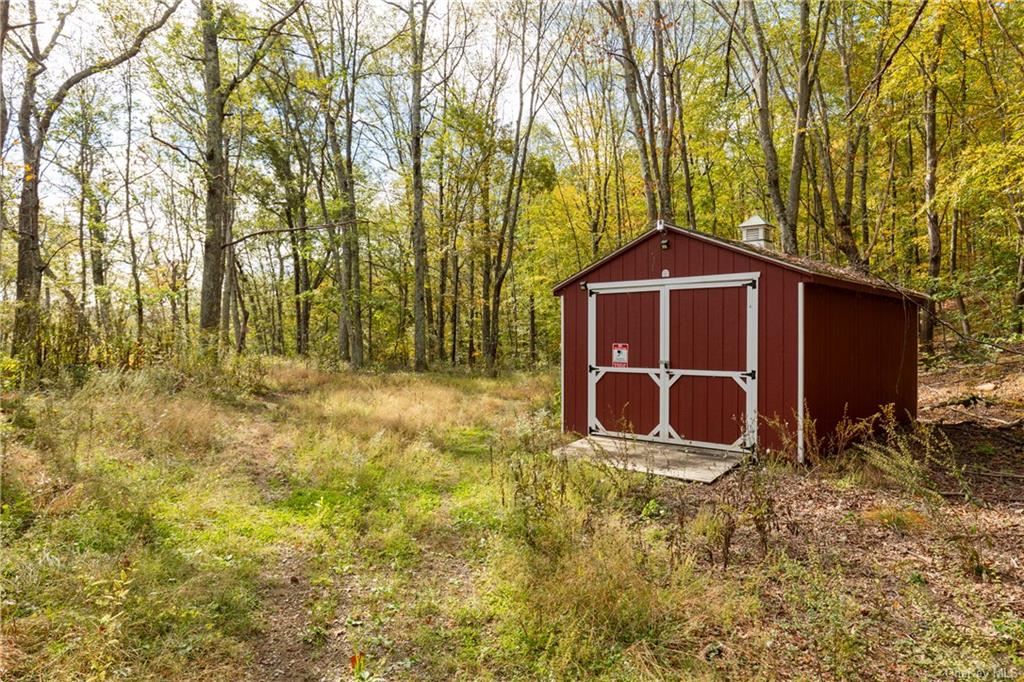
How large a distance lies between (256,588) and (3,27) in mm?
4331

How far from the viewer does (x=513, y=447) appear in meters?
6.90

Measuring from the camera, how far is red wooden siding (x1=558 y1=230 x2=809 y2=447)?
6293 millimetres

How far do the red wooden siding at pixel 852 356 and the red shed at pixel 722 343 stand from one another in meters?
0.03

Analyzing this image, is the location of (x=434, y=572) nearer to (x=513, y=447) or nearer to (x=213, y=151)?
(x=513, y=447)

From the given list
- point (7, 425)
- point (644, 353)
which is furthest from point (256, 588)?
point (644, 353)

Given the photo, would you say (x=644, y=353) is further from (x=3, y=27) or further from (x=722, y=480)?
(x=3, y=27)

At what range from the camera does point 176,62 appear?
15562 mm

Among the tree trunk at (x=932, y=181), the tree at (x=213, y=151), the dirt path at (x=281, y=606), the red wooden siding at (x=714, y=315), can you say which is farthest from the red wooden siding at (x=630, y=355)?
the tree at (x=213, y=151)

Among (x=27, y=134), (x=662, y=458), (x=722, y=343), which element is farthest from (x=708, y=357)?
(x=27, y=134)

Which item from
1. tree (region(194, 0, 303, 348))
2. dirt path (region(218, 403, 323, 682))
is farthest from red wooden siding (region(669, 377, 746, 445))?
tree (region(194, 0, 303, 348))

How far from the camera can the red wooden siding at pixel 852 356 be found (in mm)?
6359

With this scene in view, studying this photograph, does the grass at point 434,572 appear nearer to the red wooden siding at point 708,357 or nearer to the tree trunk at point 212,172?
the red wooden siding at point 708,357

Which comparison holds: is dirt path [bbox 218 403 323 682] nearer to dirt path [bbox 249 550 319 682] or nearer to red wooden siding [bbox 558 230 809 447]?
dirt path [bbox 249 550 319 682]

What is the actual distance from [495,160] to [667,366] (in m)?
12.6
